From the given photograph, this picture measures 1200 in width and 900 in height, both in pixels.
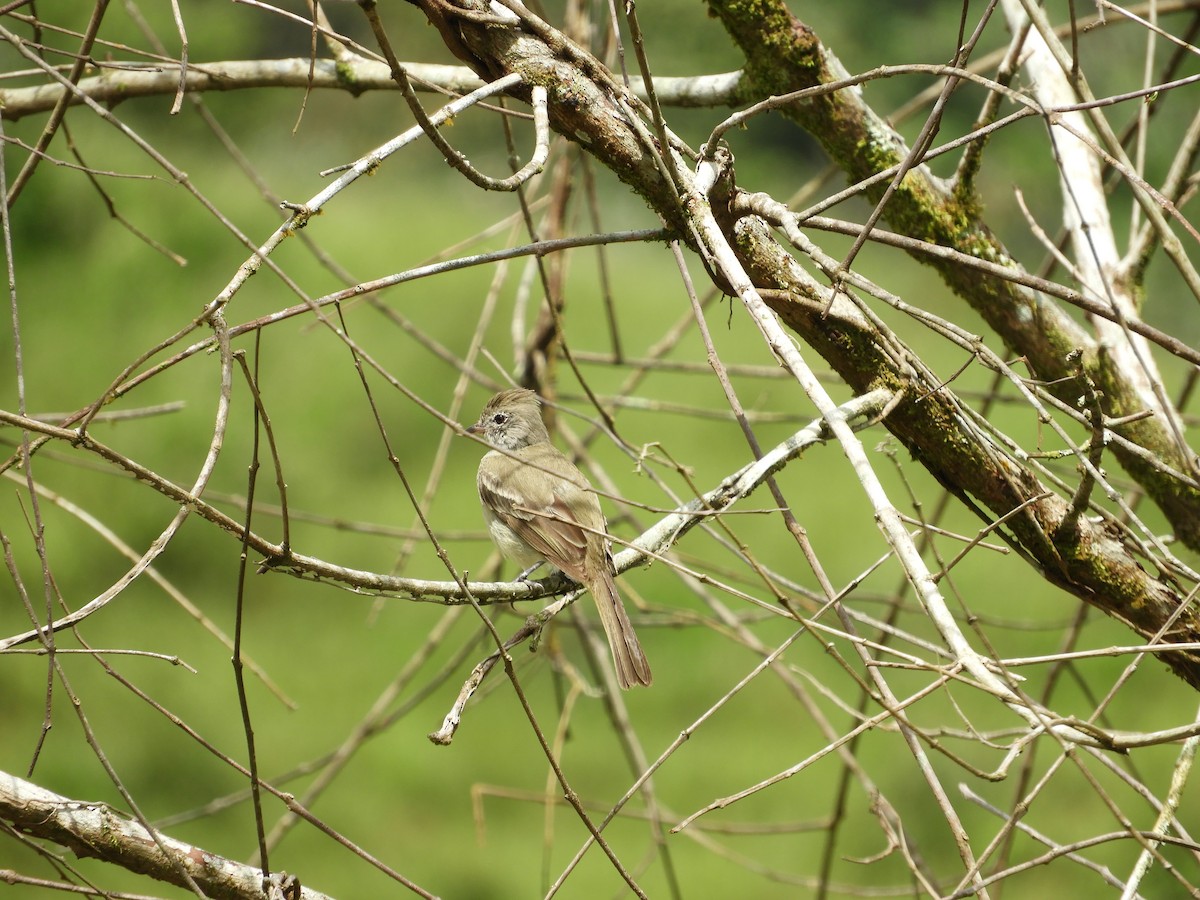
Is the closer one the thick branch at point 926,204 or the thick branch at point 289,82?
the thick branch at point 926,204

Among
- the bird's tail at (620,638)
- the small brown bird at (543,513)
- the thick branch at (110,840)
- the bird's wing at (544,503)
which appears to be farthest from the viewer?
the bird's wing at (544,503)

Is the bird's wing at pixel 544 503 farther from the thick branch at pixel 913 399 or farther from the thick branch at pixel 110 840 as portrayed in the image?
the thick branch at pixel 110 840

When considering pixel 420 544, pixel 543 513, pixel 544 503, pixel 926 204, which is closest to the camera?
pixel 926 204

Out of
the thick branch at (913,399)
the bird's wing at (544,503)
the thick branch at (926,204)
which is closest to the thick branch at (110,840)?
the thick branch at (913,399)

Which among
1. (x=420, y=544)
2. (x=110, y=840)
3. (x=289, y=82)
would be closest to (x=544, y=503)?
(x=289, y=82)

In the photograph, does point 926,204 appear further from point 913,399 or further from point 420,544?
point 420,544

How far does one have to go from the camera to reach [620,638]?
11.7ft

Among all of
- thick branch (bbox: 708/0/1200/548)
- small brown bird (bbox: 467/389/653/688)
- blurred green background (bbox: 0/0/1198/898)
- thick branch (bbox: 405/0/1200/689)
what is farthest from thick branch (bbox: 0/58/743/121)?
small brown bird (bbox: 467/389/653/688)

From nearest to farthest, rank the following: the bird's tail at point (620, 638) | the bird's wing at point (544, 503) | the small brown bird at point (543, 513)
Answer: the bird's tail at point (620, 638), the small brown bird at point (543, 513), the bird's wing at point (544, 503)

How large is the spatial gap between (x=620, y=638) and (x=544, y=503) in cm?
96

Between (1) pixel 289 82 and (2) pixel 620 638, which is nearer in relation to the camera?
(1) pixel 289 82

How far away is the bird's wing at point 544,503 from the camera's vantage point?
3.86 meters

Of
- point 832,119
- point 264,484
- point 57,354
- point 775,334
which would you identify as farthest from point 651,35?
point 775,334

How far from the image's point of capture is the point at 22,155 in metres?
7.74
